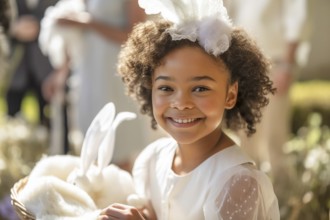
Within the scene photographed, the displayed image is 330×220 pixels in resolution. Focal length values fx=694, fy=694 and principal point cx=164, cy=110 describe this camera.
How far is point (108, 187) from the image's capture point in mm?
2127

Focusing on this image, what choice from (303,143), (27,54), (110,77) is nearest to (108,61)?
(110,77)

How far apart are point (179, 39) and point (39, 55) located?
2943 mm

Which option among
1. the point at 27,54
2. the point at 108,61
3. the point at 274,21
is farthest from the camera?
the point at 27,54

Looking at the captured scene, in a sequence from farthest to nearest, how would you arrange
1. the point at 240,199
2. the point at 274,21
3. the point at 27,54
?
the point at 27,54
the point at 274,21
the point at 240,199

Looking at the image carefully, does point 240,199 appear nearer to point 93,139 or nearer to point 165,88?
point 165,88

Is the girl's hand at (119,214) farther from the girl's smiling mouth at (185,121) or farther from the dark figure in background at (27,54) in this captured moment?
the dark figure in background at (27,54)

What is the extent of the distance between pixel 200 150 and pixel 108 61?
4.29ft

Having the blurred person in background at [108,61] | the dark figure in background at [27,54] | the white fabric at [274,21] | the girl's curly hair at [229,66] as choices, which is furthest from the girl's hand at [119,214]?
the dark figure in background at [27,54]

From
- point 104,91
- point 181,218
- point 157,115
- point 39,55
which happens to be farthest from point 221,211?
point 39,55

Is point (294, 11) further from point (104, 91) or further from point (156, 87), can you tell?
point (156, 87)

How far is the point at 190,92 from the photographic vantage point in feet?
6.17

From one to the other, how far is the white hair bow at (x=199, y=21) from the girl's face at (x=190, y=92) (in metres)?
0.04

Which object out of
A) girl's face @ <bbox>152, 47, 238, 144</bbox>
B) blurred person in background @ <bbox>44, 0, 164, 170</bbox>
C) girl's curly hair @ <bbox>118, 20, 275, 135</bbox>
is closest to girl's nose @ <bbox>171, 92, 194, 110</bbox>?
girl's face @ <bbox>152, 47, 238, 144</bbox>

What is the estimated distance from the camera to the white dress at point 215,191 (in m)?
1.82
